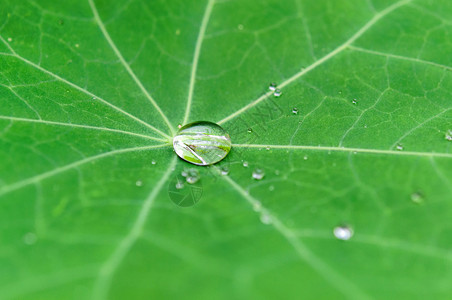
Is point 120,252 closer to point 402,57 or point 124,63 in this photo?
point 124,63

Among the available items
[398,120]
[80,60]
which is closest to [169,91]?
[80,60]

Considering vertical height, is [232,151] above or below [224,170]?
above

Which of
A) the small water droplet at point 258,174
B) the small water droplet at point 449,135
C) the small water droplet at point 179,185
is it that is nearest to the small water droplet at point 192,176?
the small water droplet at point 179,185

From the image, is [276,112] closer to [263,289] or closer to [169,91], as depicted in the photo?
[169,91]

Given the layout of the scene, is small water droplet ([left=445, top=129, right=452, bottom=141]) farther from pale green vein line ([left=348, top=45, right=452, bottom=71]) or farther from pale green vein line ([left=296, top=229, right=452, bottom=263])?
pale green vein line ([left=296, top=229, right=452, bottom=263])

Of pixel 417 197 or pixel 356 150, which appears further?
pixel 356 150

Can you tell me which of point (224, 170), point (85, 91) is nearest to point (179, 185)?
point (224, 170)

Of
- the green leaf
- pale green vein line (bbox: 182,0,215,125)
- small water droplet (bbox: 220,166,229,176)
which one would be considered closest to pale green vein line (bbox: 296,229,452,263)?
the green leaf

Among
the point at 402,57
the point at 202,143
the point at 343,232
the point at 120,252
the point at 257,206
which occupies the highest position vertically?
the point at 402,57
